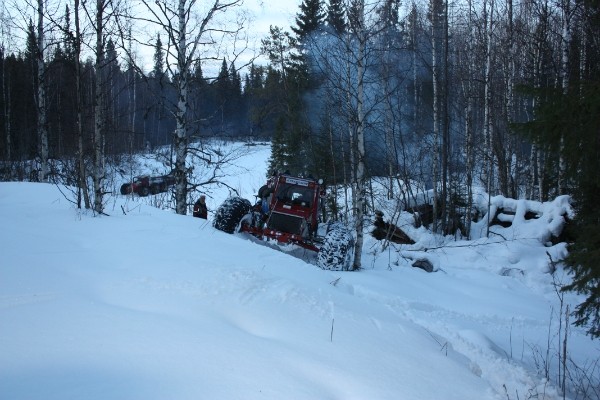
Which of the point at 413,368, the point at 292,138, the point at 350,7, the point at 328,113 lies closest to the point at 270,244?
the point at 350,7

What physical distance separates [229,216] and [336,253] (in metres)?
3.16

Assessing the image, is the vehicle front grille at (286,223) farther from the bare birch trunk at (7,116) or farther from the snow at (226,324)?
the bare birch trunk at (7,116)

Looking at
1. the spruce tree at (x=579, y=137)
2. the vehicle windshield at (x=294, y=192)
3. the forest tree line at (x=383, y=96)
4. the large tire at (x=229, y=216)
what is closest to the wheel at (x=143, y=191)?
the forest tree line at (x=383, y=96)

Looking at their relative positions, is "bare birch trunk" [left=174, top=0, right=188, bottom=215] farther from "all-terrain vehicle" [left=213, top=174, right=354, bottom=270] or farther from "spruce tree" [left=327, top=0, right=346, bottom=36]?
"spruce tree" [left=327, top=0, right=346, bottom=36]

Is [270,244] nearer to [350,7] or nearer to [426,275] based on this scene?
[426,275]

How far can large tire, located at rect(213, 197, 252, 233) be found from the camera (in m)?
9.96

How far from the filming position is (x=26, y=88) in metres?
29.5

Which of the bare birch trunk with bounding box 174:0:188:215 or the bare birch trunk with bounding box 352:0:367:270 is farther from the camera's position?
the bare birch trunk with bounding box 174:0:188:215

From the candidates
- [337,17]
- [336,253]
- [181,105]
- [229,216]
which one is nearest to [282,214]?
[229,216]

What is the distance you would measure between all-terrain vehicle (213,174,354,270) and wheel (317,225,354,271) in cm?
42

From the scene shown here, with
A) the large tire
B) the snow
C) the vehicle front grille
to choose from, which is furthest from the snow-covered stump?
A: the large tire

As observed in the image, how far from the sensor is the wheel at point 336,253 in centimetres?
794

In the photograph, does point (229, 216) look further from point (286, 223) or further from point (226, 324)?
point (226, 324)

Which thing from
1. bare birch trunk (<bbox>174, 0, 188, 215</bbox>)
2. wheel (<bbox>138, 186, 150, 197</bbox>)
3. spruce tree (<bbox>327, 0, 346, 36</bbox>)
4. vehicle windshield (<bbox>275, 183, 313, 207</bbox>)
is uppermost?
spruce tree (<bbox>327, 0, 346, 36</bbox>)
